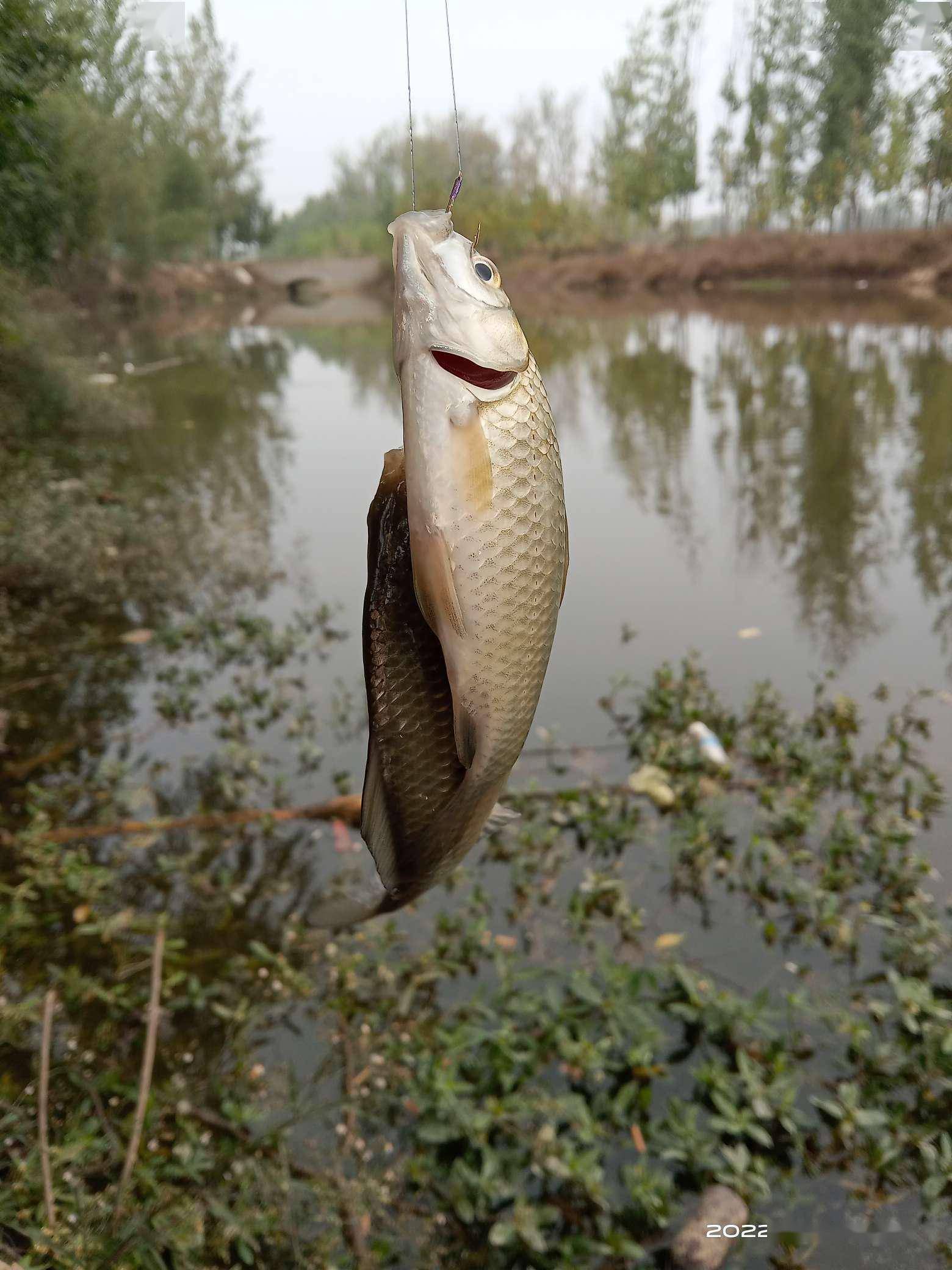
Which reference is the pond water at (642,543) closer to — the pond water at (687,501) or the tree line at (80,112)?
the pond water at (687,501)

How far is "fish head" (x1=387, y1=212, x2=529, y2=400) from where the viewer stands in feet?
2.73

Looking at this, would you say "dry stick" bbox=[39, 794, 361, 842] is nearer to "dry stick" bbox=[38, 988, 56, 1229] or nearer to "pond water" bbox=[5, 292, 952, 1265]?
"pond water" bbox=[5, 292, 952, 1265]

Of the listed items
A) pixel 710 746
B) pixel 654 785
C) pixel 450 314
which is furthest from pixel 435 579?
pixel 710 746

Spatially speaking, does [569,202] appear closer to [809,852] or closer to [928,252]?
[928,252]

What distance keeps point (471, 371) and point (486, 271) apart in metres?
0.15

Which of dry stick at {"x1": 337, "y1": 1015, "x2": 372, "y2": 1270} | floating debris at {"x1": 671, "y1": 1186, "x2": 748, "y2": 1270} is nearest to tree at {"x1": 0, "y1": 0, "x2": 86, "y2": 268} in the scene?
dry stick at {"x1": 337, "y1": 1015, "x2": 372, "y2": 1270}

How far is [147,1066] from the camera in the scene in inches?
97.4

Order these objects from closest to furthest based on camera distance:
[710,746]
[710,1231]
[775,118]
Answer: [710,1231] → [710,746] → [775,118]

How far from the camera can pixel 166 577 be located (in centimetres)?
657

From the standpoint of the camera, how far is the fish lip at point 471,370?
833mm

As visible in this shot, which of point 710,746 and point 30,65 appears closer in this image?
point 30,65

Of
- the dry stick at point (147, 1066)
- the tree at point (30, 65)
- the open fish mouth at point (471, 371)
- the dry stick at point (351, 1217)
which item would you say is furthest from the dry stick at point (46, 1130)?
the tree at point (30, 65)

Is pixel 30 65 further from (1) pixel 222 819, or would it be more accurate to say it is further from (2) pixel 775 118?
(2) pixel 775 118

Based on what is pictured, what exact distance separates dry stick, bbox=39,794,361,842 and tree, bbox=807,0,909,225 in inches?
237
